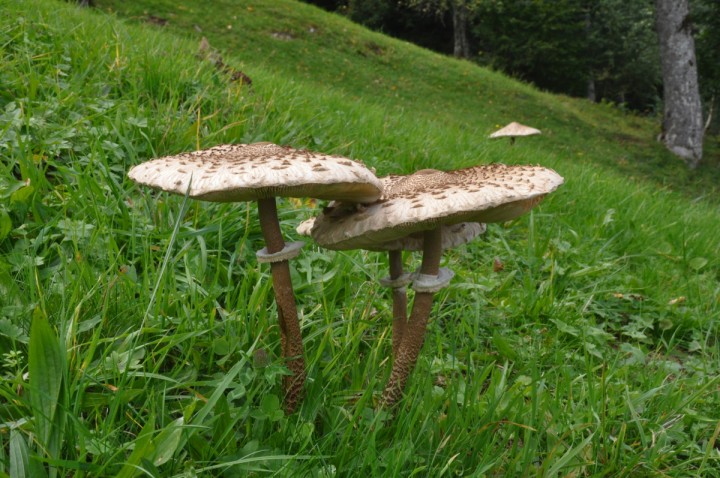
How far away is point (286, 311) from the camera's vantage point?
1896 mm

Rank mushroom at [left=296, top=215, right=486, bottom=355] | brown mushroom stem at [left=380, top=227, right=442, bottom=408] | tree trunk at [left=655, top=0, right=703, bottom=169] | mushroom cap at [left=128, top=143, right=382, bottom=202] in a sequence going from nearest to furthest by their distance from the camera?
1. mushroom cap at [left=128, top=143, right=382, bottom=202]
2. brown mushroom stem at [left=380, top=227, right=442, bottom=408]
3. mushroom at [left=296, top=215, right=486, bottom=355]
4. tree trunk at [left=655, top=0, right=703, bottom=169]

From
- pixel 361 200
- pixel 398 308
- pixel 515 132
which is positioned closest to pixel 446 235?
pixel 398 308

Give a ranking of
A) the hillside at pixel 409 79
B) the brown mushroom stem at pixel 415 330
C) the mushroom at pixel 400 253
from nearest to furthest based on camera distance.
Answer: the brown mushroom stem at pixel 415 330
the mushroom at pixel 400 253
the hillside at pixel 409 79

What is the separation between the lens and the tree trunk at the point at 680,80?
13688 millimetres

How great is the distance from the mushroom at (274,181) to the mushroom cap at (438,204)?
0.09m

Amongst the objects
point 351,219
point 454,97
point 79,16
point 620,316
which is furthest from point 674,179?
point 351,219

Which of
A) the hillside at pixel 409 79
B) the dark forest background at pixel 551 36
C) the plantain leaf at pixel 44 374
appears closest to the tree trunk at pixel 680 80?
the hillside at pixel 409 79

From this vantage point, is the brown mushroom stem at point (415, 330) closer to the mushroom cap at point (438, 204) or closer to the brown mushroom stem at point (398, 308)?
the brown mushroom stem at point (398, 308)

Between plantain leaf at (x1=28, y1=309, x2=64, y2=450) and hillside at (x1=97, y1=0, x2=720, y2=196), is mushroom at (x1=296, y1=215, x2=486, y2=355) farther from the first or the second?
hillside at (x1=97, y1=0, x2=720, y2=196)

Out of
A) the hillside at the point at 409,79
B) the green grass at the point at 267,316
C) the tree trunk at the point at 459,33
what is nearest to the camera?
the green grass at the point at 267,316

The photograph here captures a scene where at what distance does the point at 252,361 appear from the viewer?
1.98 metres

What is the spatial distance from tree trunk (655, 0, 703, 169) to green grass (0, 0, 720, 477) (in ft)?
34.6

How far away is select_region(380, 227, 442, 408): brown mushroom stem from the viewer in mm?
1841

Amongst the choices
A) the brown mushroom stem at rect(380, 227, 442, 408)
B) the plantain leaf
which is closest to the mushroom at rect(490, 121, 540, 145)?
the brown mushroom stem at rect(380, 227, 442, 408)
